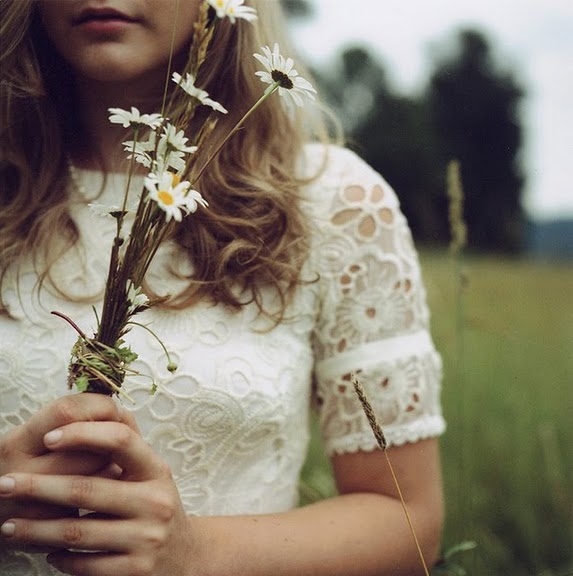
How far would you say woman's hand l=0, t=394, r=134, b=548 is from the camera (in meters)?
1.13

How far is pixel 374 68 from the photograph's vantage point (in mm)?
32219

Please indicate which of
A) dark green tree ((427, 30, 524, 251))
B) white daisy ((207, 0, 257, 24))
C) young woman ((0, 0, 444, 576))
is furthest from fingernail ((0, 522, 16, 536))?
dark green tree ((427, 30, 524, 251))

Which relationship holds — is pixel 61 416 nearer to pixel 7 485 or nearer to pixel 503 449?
pixel 7 485

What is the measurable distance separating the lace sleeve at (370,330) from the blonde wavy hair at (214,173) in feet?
0.31

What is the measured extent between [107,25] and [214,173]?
38 cm

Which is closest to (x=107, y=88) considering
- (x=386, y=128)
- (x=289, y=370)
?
(x=289, y=370)

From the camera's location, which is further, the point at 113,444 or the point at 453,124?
the point at 453,124

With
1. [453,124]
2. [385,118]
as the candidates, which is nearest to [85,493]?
[453,124]

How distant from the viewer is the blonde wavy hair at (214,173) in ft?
5.79

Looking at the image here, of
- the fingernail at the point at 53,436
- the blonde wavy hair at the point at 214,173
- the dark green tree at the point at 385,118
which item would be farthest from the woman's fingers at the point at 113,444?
the dark green tree at the point at 385,118

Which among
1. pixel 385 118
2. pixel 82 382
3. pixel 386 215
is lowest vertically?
pixel 82 382

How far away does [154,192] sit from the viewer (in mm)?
886

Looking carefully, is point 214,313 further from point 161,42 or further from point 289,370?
point 161,42

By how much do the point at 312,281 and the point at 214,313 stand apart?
8.9 inches
